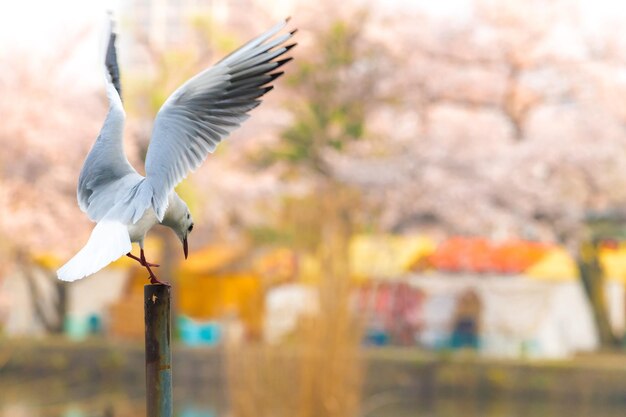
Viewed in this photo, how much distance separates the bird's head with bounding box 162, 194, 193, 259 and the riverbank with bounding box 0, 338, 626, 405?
961cm

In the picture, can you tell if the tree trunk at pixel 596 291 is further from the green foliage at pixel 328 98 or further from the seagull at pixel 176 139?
the seagull at pixel 176 139

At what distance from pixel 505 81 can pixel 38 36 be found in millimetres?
6009

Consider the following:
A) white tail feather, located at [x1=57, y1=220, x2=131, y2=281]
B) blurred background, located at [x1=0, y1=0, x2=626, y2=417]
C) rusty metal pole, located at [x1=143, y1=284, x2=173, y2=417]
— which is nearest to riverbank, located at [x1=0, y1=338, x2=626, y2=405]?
blurred background, located at [x1=0, y1=0, x2=626, y2=417]

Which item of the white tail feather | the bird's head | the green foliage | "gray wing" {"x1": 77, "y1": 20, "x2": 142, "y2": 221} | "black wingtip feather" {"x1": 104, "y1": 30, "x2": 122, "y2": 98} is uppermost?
the green foliage

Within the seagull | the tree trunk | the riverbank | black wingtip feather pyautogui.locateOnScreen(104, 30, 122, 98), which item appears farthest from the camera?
the tree trunk

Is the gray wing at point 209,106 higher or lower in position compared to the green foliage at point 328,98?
lower

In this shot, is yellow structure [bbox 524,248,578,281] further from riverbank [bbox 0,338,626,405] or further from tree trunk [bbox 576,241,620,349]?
riverbank [bbox 0,338,626,405]

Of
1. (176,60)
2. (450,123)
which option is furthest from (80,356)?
(450,123)

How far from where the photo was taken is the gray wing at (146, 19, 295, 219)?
2.63 meters

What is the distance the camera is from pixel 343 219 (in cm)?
741

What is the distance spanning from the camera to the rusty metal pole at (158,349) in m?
2.60

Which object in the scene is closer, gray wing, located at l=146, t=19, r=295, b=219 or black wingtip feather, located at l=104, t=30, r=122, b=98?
gray wing, located at l=146, t=19, r=295, b=219

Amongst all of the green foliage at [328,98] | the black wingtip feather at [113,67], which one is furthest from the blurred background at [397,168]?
the black wingtip feather at [113,67]

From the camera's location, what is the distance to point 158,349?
2648 millimetres
